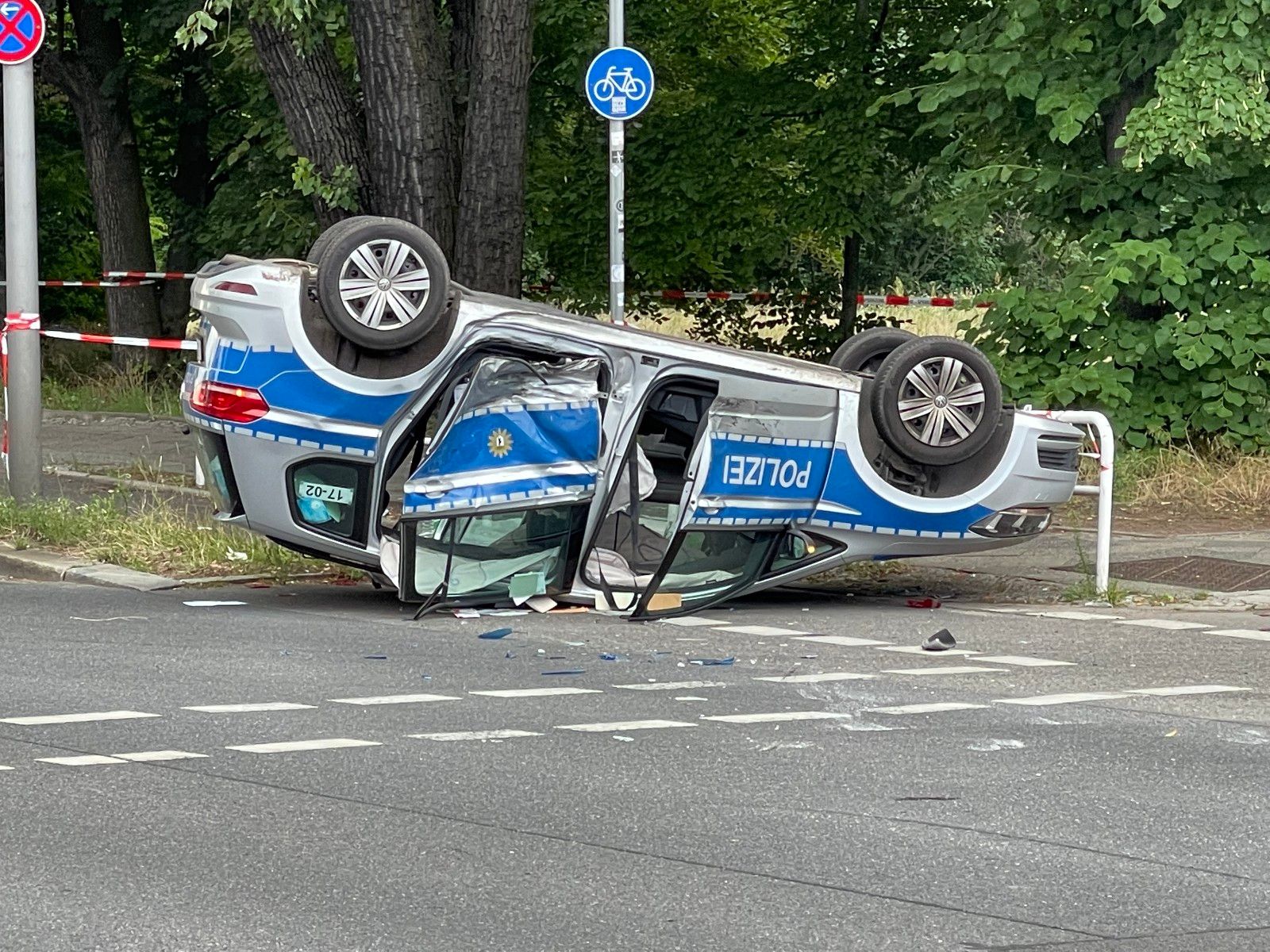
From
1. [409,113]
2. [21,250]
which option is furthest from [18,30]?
[409,113]

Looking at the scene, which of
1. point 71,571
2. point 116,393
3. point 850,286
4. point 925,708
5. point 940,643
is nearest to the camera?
point 925,708

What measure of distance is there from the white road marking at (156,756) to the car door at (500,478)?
2.97m

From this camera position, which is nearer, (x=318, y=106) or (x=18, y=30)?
(x=18, y=30)

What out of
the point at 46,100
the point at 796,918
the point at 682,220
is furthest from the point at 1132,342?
the point at 46,100

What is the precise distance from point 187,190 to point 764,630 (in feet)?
59.0

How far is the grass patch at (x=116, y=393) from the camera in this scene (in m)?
21.1

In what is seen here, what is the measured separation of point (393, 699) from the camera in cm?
771

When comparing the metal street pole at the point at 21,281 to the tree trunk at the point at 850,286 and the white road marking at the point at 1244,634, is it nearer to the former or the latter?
the white road marking at the point at 1244,634

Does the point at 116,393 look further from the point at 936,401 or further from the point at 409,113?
the point at 936,401

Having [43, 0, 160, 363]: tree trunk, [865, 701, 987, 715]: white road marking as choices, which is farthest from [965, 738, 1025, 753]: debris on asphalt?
[43, 0, 160, 363]: tree trunk

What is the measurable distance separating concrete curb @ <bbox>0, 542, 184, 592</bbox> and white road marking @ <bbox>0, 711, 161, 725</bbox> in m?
3.50

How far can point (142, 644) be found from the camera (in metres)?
8.91

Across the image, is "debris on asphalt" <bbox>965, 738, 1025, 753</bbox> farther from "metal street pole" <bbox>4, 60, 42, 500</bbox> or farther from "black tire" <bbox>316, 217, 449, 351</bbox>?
"metal street pole" <bbox>4, 60, 42, 500</bbox>

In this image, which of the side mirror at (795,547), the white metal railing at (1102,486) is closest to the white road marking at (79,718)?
the side mirror at (795,547)
